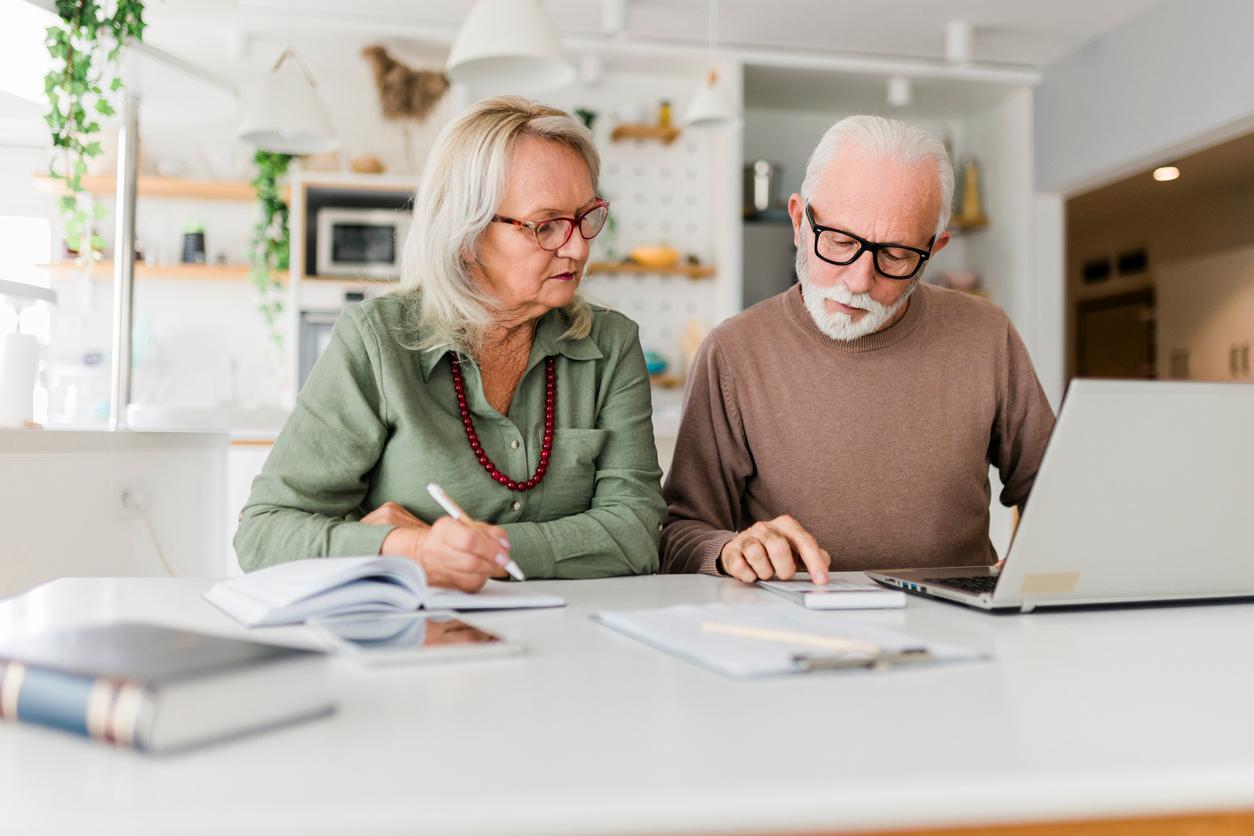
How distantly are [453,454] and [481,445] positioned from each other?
0.05 meters

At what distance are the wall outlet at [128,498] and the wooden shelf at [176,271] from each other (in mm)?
2636

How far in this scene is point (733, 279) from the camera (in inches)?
204

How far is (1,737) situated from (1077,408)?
887 millimetres

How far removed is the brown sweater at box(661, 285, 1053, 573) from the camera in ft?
5.83

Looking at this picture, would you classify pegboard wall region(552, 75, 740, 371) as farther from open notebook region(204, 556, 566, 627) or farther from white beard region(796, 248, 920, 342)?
open notebook region(204, 556, 566, 627)

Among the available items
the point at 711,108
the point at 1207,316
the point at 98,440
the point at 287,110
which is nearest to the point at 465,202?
the point at 98,440

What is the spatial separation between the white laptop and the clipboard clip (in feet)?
0.84

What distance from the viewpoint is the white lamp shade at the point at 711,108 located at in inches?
159

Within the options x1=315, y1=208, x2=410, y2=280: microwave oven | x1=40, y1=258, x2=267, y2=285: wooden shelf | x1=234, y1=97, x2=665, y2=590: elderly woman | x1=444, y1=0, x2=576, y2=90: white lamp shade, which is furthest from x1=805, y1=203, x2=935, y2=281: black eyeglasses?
x1=40, y1=258, x2=267, y2=285: wooden shelf

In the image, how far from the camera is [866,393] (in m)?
1.82

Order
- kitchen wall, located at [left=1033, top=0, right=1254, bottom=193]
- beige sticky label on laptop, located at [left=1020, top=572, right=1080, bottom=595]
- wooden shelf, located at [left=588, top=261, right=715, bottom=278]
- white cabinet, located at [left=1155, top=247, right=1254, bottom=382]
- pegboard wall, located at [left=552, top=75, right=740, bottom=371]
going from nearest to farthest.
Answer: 1. beige sticky label on laptop, located at [left=1020, top=572, right=1080, bottom=595]
2. kitchen wall, located at [left=1033, top=0, right=1254, bottom=193]
3. wooden shelf, located at [left=588, top=261, right=715, bottom=278]
4. pegboard wall, located at [left=552, top=75, right=740, bottom=371]
5. white cabinet, located at [left=1155, top=247, right=1254, bottom=382]

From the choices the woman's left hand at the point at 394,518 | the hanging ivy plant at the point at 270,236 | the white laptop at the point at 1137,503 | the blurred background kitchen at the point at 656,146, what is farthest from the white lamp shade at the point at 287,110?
the white laptop at the point at 1137,503

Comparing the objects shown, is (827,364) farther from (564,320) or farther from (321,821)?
(321,821)

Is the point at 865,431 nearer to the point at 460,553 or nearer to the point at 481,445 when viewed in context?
the point at 481,445
